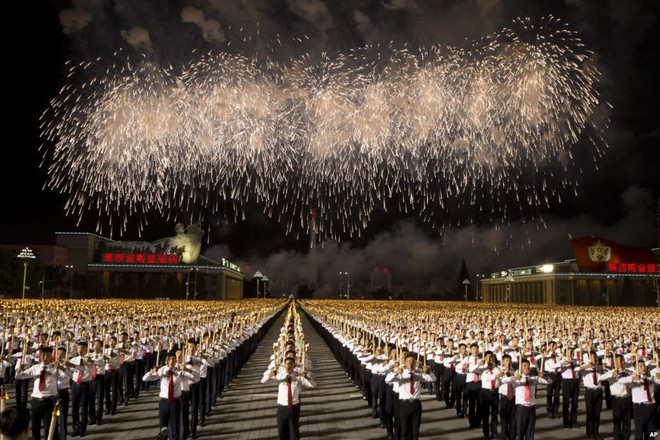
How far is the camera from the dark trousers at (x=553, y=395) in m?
15.9

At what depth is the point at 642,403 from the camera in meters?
12.2

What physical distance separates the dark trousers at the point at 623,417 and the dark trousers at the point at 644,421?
9.4 inches

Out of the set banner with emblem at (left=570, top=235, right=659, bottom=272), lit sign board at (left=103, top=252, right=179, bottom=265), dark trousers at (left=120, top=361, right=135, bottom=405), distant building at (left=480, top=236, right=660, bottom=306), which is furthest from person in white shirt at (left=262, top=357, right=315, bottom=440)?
lit sign board at (left=103, top=252, right=179, bottom=265)

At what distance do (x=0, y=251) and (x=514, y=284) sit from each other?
10196cm

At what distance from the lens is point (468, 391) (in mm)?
14625

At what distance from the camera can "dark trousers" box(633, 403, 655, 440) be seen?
39.6 feet

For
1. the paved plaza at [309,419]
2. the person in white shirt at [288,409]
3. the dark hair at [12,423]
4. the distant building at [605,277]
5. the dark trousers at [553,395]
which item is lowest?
the paved plaza at [309,419]

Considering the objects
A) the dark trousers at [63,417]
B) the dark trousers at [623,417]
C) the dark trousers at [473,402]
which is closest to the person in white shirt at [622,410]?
the dark trousers at [623,417]

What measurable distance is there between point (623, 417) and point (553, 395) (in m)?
3.66

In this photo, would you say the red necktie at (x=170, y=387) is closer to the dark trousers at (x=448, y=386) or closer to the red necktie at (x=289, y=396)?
the red necktie at (x=289, y=396)

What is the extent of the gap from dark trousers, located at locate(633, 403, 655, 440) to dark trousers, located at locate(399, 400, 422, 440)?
432 centimetres

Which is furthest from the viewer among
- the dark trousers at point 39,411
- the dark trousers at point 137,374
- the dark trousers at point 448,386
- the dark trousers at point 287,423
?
the dark trousers at point 137,374

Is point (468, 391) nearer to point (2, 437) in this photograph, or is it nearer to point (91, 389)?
point (91, 389)

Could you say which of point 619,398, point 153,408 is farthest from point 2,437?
point 153,408
